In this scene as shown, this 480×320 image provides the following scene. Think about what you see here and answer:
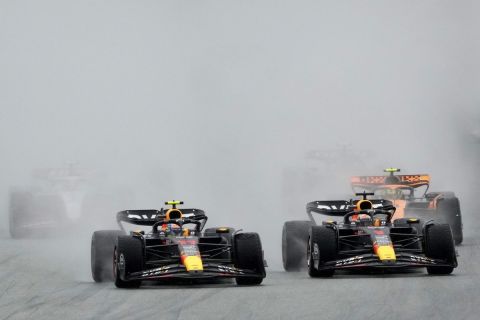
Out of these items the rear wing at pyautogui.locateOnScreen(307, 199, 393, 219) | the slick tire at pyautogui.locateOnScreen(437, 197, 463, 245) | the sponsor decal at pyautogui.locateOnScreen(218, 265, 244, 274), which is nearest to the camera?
the sponsor decal at pyautogui.locateOnScreen(218, 265, 244, 274)

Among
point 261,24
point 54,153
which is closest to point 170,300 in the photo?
point 54,153

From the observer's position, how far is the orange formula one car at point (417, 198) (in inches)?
1076

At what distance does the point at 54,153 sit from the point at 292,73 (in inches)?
692

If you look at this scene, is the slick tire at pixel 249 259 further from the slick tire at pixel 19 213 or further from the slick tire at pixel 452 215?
the slick tire at pixel 19 213

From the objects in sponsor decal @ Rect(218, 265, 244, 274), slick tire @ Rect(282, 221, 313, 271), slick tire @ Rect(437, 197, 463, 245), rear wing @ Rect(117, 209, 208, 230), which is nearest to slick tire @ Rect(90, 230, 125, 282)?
rear wing @ Rect(117, 209, 208, 230)

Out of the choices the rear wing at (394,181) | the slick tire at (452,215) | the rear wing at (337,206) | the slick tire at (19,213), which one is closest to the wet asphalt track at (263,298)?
the rear wing at (337,206)

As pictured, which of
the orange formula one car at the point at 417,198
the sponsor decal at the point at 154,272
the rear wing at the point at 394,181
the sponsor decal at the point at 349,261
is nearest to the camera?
the sponsor decal at the point at 154,272

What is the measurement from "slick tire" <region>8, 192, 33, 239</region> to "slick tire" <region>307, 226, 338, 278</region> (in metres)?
15.4

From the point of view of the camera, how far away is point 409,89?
6356 centimetres

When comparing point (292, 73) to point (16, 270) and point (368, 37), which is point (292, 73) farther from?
point (16, 270)

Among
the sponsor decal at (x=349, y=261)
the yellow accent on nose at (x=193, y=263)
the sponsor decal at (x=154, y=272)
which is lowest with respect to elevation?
the sponsor decal at (x=349, y=261)

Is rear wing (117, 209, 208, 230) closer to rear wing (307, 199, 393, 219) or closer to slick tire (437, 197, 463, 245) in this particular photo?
rear wing (307, 199, 393, 219)

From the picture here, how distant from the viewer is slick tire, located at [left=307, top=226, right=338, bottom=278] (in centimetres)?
1966

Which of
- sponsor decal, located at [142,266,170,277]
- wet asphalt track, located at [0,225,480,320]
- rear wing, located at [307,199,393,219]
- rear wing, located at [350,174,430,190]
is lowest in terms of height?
wet asphalt track, located at [0,225,480,320]
